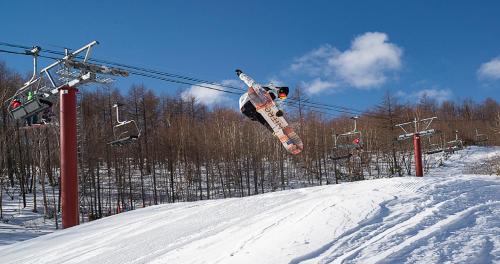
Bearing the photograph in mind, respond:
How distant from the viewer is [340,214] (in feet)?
22.4

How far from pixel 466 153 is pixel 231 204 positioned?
6602 cm

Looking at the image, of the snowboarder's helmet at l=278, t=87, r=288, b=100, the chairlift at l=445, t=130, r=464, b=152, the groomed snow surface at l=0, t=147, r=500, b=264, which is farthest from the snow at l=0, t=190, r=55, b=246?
the chairlift at l=445, t=130, r=464, b=152

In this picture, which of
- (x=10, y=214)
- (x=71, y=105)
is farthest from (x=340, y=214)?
(x=10, y=214)

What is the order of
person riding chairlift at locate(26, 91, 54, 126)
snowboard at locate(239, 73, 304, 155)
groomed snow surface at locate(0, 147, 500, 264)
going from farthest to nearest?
1. snowboard at locate(239, 73, 304, 155)
2. person riding chairlift at locate(26, 91, 54, 126)
3. groomed snow surface at locate(0, 147, 500, 264)

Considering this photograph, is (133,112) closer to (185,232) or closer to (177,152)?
(177,152)

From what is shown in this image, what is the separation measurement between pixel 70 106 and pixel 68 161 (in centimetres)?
196

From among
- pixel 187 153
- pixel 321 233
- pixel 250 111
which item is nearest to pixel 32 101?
pixel 250 111

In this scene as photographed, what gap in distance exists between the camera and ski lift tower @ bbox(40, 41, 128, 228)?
14.7 meters

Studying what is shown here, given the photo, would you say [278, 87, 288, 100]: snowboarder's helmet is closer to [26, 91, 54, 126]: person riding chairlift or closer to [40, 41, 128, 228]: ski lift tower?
[40, 41, 128, 228]: ski lift tower

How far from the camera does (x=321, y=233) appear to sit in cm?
591

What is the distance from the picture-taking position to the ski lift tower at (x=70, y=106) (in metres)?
14.7

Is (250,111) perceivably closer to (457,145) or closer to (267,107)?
(267,107)

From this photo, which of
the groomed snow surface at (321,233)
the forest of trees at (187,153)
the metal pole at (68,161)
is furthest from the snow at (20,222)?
the groomed snow surface at (321,233)

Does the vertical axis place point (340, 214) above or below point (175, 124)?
below
